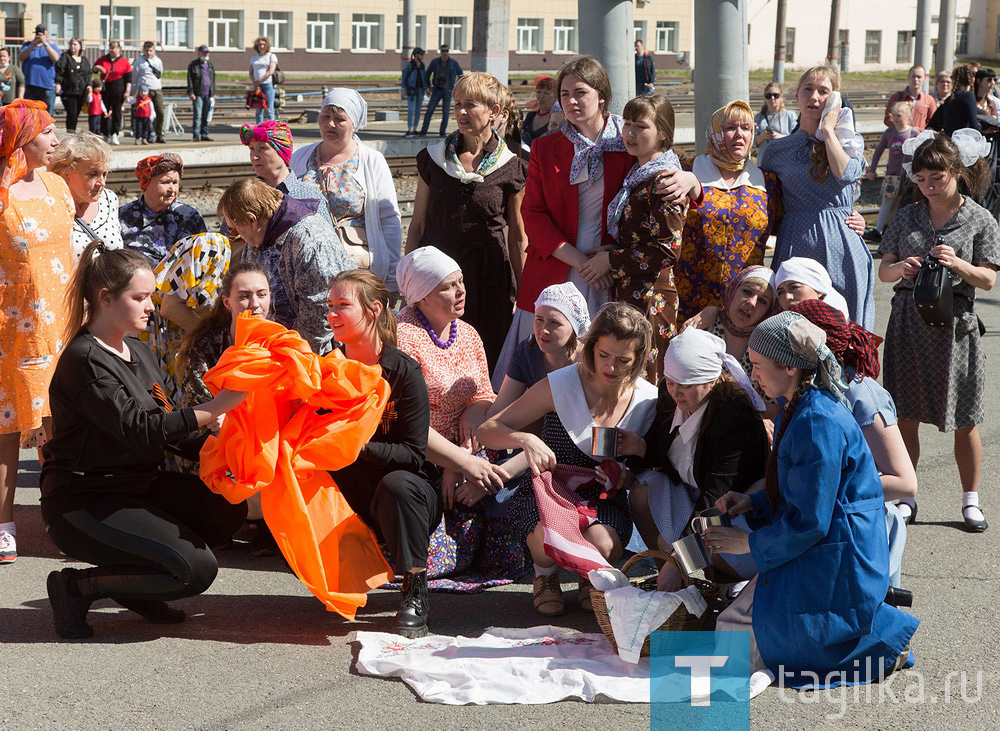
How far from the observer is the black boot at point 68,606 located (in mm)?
4398

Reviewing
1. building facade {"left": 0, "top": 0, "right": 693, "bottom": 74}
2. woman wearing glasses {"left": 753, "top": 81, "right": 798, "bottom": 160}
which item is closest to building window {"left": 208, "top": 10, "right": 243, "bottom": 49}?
building facade {"left": 0, "top": 0, "right": 693, "bottom": 74}

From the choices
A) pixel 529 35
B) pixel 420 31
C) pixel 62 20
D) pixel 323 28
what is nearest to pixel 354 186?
pixel 62 20

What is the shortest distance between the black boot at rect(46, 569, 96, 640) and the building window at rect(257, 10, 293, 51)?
49.7 metres

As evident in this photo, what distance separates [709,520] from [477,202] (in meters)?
2.74

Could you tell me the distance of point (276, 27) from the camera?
51531 mm

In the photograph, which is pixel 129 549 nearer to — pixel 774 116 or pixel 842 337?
pixel 842 337

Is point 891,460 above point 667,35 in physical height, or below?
below

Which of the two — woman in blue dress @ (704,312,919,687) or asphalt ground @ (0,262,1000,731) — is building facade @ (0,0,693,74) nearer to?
asphalt ground @ (0,262,1000,731)

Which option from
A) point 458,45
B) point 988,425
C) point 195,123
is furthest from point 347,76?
point 988,425

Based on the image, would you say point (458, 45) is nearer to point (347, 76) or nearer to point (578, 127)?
point (347, 76)

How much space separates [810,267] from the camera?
5258 mm

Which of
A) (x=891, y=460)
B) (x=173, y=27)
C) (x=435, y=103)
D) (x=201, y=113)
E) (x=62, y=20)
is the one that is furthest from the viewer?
(x=173, y=27)

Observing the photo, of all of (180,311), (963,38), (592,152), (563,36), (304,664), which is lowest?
(304,664)

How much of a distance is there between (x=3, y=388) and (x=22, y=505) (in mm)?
913
